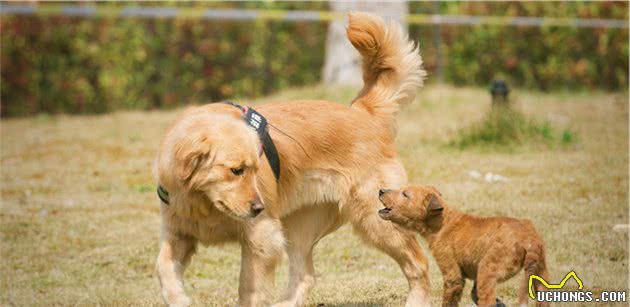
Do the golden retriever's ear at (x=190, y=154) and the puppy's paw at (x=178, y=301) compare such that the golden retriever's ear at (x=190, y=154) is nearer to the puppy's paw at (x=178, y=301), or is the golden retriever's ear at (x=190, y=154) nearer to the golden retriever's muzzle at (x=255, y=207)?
the golden retriever's muzzle at (x=255, y=207)

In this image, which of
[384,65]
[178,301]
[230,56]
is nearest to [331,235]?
[384,65]

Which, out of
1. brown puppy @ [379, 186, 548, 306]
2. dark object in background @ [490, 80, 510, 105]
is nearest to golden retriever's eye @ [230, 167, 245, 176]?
brown puppy @ [379, 186, 548, 306]

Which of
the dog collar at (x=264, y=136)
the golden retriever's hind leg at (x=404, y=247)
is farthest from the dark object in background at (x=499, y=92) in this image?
the dog collar at (x=264, y=136)

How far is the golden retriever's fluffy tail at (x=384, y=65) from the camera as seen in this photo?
627cm

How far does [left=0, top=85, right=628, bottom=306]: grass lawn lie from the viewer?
22.5ft

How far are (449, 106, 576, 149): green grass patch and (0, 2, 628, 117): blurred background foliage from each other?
5.89m

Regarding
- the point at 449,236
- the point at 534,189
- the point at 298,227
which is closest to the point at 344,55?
the point at 534,189

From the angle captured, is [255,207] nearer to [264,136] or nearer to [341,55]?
[264,136]

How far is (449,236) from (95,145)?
25.2 ft

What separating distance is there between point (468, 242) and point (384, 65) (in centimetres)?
174

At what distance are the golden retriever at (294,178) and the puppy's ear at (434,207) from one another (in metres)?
0.41

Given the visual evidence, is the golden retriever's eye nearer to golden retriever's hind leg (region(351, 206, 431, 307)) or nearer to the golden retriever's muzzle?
the golden retriever's muzzle

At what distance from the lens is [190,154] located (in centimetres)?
498

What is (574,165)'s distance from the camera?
1012cm
